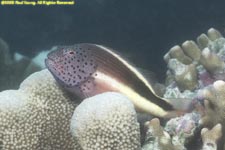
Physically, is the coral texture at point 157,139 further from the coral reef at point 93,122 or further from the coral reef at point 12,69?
the coral reef at point 12,69

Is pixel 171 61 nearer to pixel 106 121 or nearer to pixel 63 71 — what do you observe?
pixel 63 71

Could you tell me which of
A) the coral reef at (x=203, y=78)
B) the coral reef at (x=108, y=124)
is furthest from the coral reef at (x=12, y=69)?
the coral reef at (x=108, y=124)

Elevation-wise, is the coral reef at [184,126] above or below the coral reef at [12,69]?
above

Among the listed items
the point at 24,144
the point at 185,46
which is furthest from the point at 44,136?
the point at 185,46

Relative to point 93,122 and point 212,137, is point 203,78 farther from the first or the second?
point 93,122

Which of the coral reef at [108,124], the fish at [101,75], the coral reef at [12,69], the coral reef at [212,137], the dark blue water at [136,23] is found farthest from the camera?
the dark blue water at [136,23]

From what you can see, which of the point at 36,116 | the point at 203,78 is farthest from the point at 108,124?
the point at 203,78
